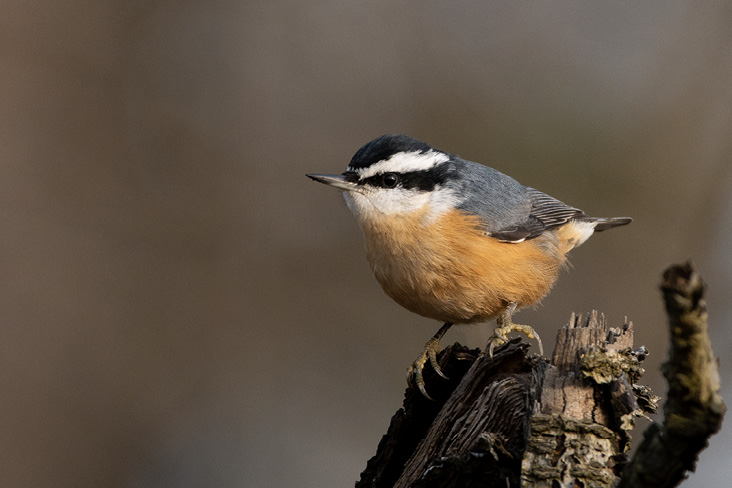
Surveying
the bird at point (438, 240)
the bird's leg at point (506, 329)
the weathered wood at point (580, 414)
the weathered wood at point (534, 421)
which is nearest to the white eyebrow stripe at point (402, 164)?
the bird at point (438, 240)

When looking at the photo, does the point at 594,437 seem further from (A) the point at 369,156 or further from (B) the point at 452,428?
(A) the point at 369,156

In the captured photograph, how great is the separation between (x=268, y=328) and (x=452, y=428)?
3.88m

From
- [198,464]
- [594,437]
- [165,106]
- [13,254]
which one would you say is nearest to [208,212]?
[165,106]

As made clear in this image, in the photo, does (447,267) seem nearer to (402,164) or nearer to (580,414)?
(402,164)

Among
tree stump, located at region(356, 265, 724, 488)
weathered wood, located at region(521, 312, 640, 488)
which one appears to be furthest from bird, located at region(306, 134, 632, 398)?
weathered wood, located at region(521, 312, 640, 488)

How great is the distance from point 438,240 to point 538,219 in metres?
0.99

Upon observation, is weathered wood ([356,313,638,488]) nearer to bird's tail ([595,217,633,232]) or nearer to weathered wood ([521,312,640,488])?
weathered wood ([521,312,640,488])

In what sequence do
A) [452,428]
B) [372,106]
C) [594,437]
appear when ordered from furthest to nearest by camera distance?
[372,106], [452,428], [594,437]

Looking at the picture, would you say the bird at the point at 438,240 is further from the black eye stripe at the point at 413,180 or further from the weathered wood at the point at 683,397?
the weathered wood at the point at 683,397

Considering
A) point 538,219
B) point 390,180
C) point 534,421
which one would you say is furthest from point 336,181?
point 534,421

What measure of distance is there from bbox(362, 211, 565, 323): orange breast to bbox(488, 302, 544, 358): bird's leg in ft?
0.16

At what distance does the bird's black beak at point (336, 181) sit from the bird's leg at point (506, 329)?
1088 mm

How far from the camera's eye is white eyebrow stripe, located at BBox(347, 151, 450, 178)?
399 cm

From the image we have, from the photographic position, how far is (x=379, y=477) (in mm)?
3275
